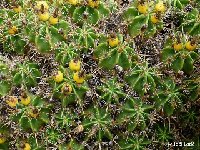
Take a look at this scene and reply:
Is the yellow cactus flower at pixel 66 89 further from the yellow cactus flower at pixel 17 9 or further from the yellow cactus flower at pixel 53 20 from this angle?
the yellow cactus flower at pixel 17 9

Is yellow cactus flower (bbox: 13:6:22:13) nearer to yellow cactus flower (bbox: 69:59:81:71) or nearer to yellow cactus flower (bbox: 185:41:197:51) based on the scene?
yellow cactus flower (bbox: 69:59:81:71)

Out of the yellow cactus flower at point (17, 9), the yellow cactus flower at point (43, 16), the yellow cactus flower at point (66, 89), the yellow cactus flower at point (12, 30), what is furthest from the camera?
the yellow cactus flower at point (17, 9)

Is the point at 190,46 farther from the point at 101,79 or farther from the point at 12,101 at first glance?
the point at 12,101

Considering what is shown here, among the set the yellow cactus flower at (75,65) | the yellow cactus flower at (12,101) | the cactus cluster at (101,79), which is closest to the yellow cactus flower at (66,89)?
the cactus cluster at (101,79)

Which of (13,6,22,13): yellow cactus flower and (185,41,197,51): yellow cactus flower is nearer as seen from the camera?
(185,41,197,51): yellow cactus flower

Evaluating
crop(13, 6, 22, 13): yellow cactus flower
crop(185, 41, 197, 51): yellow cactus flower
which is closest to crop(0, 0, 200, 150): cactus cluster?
crop(185, 41, 197, 51): yellow cactus flower

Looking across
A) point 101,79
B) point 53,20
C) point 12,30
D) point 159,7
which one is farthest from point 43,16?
point 159,7
